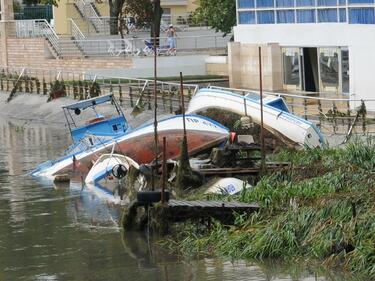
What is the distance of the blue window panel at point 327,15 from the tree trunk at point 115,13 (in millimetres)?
21348

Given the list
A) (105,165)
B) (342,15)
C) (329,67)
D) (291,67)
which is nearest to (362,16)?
(342,15)

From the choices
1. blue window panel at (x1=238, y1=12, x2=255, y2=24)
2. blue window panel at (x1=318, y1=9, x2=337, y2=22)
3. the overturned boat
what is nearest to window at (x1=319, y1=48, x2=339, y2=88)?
blue window panel at (x1=318, y1=9, x2=337, y2=22)

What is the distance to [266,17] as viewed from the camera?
46438mm

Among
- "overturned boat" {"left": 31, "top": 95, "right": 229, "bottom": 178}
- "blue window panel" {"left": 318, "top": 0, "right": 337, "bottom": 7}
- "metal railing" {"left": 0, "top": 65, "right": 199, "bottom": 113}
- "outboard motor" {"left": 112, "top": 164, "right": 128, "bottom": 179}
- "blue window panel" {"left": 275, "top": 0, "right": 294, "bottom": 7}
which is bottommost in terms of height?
"outboard motor" {"left": 112, "top": 164, "right": 128, "bottom": 179}

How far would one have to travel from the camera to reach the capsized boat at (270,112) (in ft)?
100

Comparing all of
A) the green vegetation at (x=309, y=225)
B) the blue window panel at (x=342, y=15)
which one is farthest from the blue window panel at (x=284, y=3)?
the green vegetation at (x=309, y=225)

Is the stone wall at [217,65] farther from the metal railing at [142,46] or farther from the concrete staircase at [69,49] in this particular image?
the concrete staircase at [69,49]

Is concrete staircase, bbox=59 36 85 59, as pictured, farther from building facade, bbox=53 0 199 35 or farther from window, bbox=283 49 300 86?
window, bbox=283 49 300 86

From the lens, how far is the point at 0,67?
6122 centimetres

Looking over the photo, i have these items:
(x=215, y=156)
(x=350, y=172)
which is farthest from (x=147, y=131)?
(x=350, y=172)

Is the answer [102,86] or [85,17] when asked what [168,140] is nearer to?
[102,86]

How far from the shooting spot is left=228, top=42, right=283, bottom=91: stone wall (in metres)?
45.4

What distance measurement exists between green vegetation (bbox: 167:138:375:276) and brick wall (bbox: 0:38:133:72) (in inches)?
1247

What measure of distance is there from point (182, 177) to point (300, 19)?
2018 centimetres
